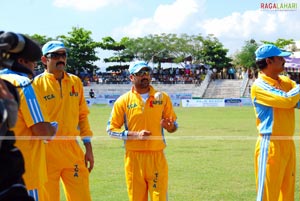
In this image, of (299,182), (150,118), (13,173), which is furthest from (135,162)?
(299,182)

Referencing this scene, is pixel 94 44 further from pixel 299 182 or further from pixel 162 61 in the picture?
pixel 299 182

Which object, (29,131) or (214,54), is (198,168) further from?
(214,54)

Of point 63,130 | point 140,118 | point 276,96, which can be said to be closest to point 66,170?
point 63,130

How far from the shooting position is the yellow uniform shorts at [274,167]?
6.21 m

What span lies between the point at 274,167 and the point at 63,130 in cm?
226

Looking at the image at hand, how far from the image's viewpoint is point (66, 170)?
19.6 ft

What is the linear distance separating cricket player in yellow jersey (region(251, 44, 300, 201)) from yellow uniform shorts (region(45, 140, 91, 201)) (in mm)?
1917

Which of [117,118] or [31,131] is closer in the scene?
[31,131]

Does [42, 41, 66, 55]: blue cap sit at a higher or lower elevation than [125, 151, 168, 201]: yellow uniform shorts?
higher

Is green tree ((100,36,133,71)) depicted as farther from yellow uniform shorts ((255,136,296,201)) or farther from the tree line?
yellow uniform shorts ((255,136,296,201))

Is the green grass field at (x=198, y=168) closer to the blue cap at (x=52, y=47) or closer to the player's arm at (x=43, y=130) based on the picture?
the blue cap at (x=52, y=47)

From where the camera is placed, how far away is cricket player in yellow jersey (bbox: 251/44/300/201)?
6207 mm

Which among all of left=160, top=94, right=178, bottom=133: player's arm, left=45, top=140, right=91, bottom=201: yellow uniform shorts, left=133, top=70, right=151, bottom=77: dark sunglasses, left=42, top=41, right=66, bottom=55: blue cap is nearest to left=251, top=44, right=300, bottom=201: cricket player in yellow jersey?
left=160, top=94, right=178, bottom=133: player's arm

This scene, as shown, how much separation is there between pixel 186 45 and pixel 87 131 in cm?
6779
